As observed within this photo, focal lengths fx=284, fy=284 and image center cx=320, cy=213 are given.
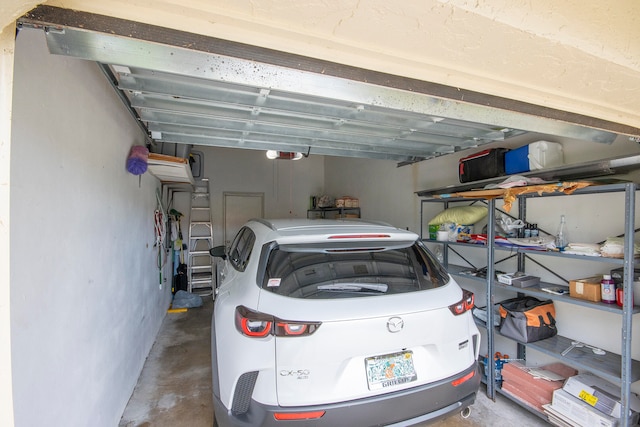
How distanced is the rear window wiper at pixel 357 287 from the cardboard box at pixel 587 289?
1.56m

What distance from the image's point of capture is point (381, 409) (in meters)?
1.41

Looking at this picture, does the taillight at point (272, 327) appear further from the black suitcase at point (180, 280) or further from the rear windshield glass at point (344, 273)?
the black suitcase at point (180, 280)

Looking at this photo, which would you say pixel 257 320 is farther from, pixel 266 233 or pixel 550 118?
pixel 550 118

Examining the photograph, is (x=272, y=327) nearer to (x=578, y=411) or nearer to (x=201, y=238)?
(x=578, y=411)

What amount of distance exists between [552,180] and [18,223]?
321 cm

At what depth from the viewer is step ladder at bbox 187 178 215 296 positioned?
594 cm

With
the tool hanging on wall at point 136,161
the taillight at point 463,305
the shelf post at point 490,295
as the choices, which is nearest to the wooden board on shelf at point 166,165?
the tool hanging on wall at point 136,161

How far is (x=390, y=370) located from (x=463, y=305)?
1.97 ft

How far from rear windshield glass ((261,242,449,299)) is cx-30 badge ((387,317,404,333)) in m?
0.17

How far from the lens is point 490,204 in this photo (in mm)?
2531

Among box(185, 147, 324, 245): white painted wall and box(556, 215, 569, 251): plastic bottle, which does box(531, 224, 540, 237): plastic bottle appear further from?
box(185, 147, 324, 245): white painted wall

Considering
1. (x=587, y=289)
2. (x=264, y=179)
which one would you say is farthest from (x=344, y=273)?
(x=264, y=179)

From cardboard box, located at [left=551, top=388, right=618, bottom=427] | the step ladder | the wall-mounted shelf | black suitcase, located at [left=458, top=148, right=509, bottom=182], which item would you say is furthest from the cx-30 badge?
the step ladder

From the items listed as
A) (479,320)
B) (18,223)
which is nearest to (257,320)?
(18,223)
